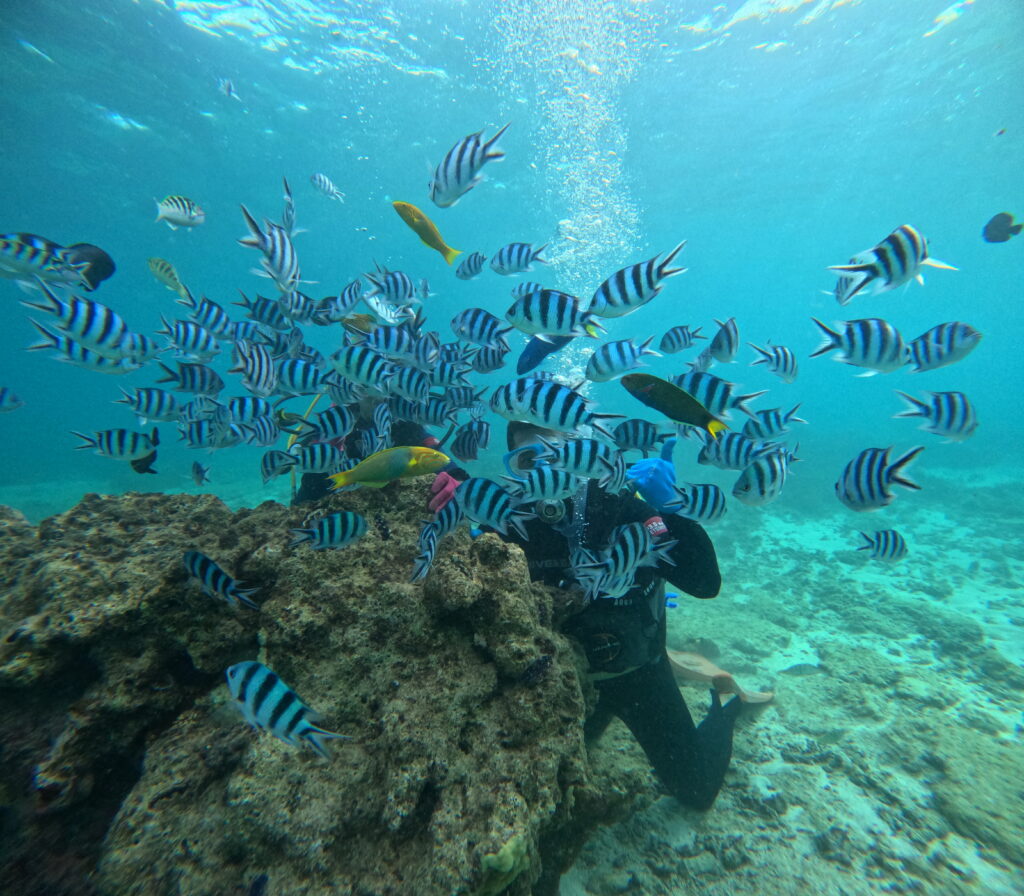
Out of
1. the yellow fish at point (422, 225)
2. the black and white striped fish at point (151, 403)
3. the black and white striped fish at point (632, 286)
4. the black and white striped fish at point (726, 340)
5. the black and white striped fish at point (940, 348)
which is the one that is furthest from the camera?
the black and white striped fish at point (151, 403)

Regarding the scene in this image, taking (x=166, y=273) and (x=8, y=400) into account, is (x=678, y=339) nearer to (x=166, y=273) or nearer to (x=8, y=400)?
(x=166, y=273)

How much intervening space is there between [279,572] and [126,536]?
6.94 feet

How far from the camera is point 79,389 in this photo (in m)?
101

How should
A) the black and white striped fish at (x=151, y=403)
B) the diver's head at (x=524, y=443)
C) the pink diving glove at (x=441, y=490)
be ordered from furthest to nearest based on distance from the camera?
1. the black and white striped fish at (x=151, y=403)
2. the pink diving glove at (x=441, y=490)
3. the diver's head at (x=524, y=443)

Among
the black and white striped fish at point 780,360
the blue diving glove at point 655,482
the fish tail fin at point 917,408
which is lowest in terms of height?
the blue diving glove at point 655,482

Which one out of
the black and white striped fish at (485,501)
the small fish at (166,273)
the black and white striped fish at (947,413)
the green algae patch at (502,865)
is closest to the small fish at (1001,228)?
the black and white striped fish at (947,413)

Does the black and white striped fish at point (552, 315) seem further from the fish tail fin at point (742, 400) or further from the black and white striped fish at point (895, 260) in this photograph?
the black and white striped fish at point (895, 260)

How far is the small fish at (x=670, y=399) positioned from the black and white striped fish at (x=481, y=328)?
7.12 feet

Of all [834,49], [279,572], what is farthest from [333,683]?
[834,49]

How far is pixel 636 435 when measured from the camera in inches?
157

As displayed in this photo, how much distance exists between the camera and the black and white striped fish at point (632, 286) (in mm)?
3184

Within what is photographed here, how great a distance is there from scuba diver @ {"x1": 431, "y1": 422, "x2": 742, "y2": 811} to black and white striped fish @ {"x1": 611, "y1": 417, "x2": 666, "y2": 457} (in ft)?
0.54

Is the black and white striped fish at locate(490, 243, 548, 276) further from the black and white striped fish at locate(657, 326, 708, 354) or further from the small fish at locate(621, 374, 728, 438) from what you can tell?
the small fish at locate(621, 374, 728, 438)

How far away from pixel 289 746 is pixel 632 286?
3.57 m
